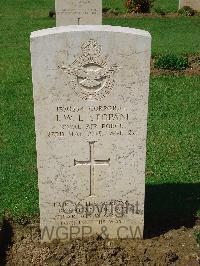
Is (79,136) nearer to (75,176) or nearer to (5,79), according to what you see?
(75,176)

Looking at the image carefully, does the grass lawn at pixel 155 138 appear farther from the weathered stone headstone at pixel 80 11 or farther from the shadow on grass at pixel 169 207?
the weathered stone headstone at pixel 80 11

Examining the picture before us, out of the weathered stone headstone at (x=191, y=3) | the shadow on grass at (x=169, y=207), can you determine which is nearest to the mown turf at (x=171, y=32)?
the weathered stone headstone at (x=191, y=3)

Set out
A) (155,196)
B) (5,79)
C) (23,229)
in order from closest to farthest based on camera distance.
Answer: (23,229) < (155,196) < (5,79)

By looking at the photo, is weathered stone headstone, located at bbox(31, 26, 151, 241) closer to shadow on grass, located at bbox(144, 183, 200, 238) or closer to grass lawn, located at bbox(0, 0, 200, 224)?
shadow on grass, located at bbox(144, 183, 200, 238)

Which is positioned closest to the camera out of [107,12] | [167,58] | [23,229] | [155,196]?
[23,229]

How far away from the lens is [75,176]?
14.7ft

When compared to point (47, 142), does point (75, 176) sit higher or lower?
lower

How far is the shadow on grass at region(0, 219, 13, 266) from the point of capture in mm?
4516

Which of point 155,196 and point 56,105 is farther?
point 155,196

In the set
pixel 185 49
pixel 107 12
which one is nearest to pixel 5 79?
pixel 185 49

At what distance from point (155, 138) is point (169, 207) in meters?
2.18

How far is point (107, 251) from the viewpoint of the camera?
4453mm

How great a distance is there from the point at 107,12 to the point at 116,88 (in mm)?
14925

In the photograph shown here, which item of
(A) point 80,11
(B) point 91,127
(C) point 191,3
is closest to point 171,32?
(C) point 191,3
